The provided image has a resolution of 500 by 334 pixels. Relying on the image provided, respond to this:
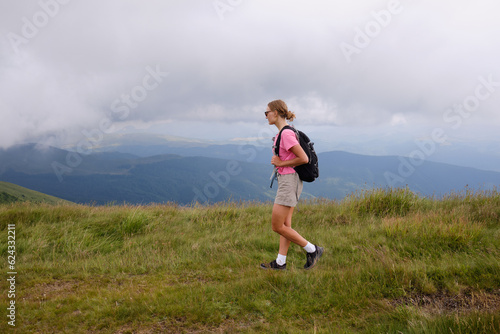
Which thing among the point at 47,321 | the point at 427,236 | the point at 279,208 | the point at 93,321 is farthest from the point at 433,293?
the point at 47,321

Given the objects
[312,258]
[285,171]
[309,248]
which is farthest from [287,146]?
[312,258]

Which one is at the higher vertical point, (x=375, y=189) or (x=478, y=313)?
(x=375, y=189)

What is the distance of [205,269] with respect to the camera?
4879 millimetres

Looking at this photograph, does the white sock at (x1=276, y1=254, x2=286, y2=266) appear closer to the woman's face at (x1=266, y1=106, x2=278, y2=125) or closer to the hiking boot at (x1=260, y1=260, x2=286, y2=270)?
the hiking boot at (x1=260, y1=260, x2=286, y2=270)

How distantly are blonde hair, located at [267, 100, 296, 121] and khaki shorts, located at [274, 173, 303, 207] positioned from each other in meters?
0.92

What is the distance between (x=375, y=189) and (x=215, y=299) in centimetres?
652

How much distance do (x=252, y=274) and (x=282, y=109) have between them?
2575 mm

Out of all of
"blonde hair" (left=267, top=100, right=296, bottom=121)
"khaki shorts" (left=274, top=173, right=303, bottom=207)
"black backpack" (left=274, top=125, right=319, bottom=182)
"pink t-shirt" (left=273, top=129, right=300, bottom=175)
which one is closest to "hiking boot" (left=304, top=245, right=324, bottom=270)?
"khaki shorts" (left=274, top=173, right=303, bottom=207)

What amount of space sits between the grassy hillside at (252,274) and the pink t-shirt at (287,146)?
150 centimetres

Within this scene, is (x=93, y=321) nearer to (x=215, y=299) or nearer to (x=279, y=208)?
(x=215, y=299)

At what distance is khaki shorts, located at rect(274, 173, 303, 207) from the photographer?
4.28 metres

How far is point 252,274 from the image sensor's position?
14.4ft

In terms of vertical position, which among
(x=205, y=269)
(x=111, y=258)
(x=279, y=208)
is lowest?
(x=111, y=258)

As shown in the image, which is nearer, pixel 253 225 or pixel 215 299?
pixel 215 299
